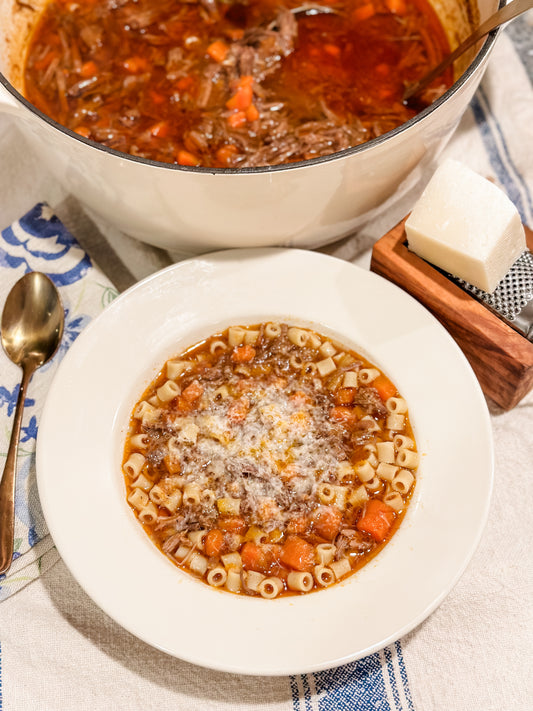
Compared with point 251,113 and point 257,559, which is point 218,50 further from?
point 257,559

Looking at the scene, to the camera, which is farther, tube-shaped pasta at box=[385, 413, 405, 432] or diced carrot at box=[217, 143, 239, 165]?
→ diced carrot at box=[217, 143, 239, 165]

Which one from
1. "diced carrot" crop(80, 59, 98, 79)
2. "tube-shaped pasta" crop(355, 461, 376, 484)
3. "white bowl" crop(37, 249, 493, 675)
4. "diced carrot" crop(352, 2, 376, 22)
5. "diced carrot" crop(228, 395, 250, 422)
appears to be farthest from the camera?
"diced carrot" crop(352, 2, 376, 22)

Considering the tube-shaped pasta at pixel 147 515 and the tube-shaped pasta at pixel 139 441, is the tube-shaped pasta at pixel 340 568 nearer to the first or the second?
the tube-shaped pasta at pixel 147 515

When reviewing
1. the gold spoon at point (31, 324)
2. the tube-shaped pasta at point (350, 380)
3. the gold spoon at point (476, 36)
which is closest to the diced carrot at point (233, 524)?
the tube-shaped pasta at point (350, 380)

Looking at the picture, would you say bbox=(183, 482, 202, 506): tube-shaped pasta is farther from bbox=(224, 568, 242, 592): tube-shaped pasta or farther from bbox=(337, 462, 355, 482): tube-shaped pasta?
bbox=(337, 462, 355, 482): tube-shaped pasta

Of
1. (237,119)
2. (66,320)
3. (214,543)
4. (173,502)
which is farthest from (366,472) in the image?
(237,119)

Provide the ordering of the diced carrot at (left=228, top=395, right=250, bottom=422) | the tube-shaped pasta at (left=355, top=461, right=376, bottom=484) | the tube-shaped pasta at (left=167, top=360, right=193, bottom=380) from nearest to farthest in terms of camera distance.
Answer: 1. the tube-shaped pasta at (left=355, top=461, right=376, bottom=484)
2. the diced carrot at (left=228, top=395, right=250, bottom=422)
3. the tube-shaped pasta at (left=167, top=360, right=193, bottom=380)

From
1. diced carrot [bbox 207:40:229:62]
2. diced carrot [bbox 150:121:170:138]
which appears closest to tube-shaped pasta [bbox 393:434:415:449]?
diced carrot [bbox 150:121:170:138]
